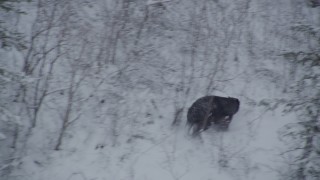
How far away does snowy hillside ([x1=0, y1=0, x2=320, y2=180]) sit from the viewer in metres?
5.55

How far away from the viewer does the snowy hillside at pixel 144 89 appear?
5.55m

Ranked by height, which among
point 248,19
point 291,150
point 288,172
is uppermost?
point 248,19

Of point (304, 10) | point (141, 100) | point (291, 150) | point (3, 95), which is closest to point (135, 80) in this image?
point (141, 100)

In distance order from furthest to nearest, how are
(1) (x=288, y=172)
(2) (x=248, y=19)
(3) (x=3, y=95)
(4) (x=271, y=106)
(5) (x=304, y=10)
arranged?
(5) (x=304, y=10)
(2) (x=248, y=19)
(4) (x=271, y=106)
(3) (x=3, y=95)
(1) (x=288, y=172)

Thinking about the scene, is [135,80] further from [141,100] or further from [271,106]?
[271,106]

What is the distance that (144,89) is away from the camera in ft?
23.4

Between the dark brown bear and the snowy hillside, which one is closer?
the snowy hillside

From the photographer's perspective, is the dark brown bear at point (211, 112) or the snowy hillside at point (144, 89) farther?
the dark brown bear at point (211, 112)

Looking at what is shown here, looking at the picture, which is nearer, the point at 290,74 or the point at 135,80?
the point at 135,80

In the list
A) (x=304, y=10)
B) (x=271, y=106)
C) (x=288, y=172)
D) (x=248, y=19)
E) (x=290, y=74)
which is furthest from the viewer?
(x=304, y=10)

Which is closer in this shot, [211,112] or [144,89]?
[211,112]

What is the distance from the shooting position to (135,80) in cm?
727

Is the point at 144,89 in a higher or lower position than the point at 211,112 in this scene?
higher

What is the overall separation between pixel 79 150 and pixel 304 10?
8.42 m
